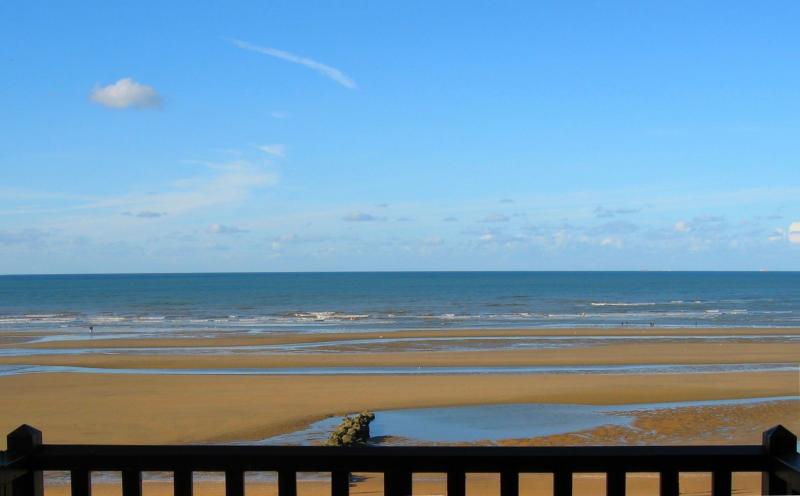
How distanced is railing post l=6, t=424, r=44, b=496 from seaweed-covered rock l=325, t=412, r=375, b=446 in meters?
8.02

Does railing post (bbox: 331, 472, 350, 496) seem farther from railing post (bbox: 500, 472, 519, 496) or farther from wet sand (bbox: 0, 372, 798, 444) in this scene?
wet sand (bbox: 0, 372, 798, 444)

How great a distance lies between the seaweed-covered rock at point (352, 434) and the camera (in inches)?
440

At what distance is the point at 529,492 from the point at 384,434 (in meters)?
4.25

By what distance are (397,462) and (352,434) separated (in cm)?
860

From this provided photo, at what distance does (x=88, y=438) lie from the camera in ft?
42.0

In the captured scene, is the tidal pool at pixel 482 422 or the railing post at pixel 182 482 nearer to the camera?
the railing post at pixel 182 482

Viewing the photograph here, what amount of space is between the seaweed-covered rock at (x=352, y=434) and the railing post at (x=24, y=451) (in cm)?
802

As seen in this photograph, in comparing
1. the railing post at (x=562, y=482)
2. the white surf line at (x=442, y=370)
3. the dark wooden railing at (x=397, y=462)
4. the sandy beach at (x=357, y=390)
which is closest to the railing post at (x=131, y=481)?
the dark wooden railing at (x=397, y=462)

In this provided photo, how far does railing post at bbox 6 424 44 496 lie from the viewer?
10.1ft

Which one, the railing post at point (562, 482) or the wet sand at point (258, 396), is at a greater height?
the railing post at point (562, 482)

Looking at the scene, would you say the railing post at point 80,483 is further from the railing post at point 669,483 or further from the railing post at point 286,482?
the railing post at point 669,483

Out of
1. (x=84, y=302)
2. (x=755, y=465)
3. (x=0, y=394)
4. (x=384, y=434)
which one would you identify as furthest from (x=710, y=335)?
(x=84, y=302)

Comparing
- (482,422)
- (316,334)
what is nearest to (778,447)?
(482,422)

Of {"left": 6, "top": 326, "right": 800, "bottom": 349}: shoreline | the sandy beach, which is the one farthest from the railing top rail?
{"left": 6, "top": 326, "right": 800, "bottom": 349}: shoreline
